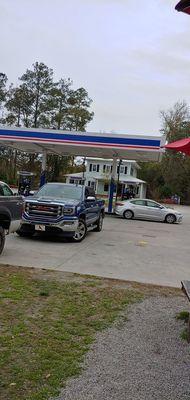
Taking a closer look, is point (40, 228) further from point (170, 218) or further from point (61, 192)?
point (170, 218)

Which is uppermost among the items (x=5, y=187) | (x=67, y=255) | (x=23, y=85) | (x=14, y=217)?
(x=23, y=85)

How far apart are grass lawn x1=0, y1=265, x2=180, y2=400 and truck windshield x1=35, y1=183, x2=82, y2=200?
623 centimetres

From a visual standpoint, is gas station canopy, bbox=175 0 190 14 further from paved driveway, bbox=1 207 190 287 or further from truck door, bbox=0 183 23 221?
truck door, bbox=0 183 23 221

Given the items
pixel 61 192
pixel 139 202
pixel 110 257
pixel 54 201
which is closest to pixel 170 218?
pixel 139 202

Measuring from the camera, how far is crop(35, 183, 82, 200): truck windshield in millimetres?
15406

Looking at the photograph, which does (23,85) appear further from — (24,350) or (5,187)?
(24,350)

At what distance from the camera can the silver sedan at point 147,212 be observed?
91.5 ft

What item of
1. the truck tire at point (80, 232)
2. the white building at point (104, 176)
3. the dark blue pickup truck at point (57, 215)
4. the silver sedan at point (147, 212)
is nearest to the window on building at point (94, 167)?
the white building at point (104, 176)

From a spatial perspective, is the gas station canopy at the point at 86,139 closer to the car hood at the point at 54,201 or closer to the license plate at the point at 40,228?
the car hood at the point at 54,201

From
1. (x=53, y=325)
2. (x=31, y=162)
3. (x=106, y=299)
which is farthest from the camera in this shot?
(x=31, y=162)

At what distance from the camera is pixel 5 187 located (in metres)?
11.3

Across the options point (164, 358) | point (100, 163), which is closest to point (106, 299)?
point (164, 358)

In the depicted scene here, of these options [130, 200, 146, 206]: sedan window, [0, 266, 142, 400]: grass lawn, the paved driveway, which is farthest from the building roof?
[0, 266, 142, 400]: grass lawn

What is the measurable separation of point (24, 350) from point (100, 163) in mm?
64914
